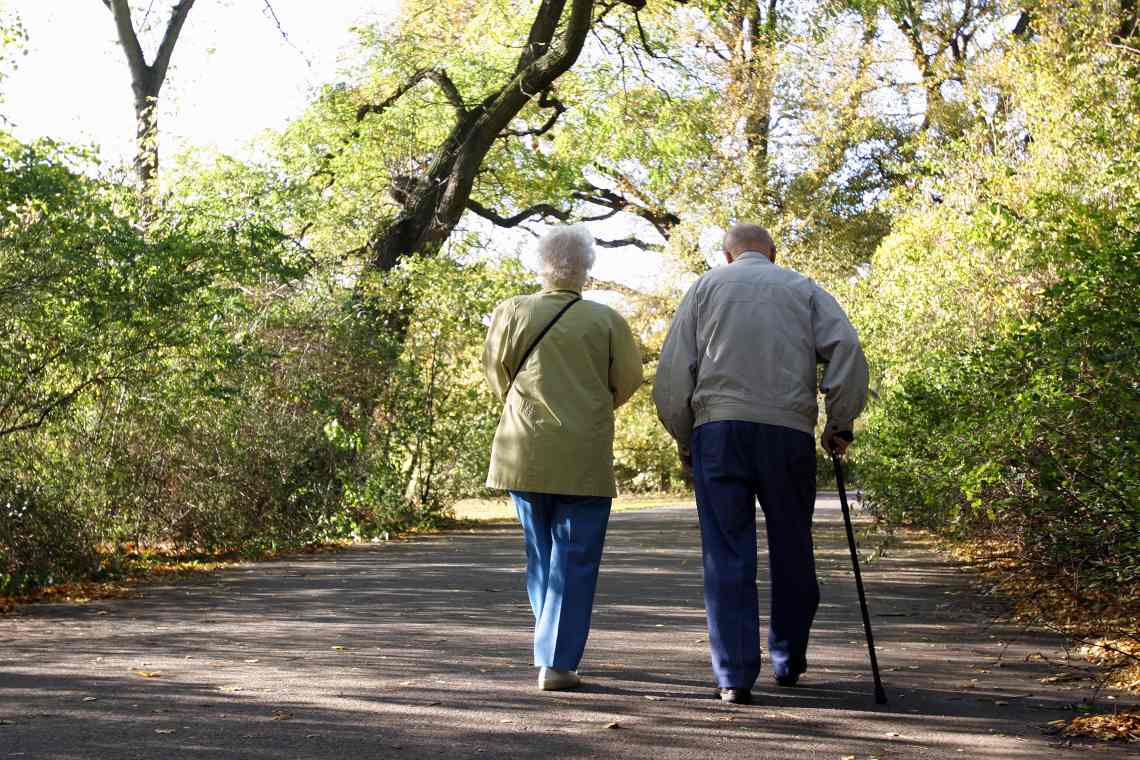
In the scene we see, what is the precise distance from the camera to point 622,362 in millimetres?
6746

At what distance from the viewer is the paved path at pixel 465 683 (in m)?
5.16

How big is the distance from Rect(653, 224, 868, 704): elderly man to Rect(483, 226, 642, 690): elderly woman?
0.33 m

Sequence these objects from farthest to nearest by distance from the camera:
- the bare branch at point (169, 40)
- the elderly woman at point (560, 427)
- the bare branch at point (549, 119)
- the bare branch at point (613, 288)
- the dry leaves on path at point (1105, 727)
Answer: the bare branch at point (613, 288), the bare branch at point (549, 119), the bare branch at point (169, 40), the elderly woman at point (560, 427), the dry leaves on path at point (1105, 727)

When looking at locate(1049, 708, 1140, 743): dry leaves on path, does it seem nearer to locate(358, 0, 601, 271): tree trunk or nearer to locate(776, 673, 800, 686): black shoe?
locate(776, 673, 800, 686): black shoe

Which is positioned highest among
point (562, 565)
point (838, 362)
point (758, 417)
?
point (838, 362)

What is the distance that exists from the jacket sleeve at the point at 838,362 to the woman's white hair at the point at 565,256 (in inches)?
44.8

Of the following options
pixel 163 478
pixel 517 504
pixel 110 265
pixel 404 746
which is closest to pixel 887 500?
pixel 163 478

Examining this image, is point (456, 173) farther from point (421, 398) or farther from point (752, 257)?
point (752, 257)

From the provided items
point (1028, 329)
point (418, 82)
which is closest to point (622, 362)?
point (1028, 329)

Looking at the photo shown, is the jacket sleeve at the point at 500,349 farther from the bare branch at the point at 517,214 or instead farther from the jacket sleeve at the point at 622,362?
the bare branch at the point at 517,214

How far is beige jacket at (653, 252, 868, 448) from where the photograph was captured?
6.34 metres

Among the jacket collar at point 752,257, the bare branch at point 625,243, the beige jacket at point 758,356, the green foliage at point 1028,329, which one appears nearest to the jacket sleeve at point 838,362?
the beige jacket at point 758,356

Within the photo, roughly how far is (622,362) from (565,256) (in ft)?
1.95

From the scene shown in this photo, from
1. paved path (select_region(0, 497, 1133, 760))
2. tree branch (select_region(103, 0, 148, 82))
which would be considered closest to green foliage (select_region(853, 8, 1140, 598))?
paved path (select_region(0, 497, 1133, 760))
